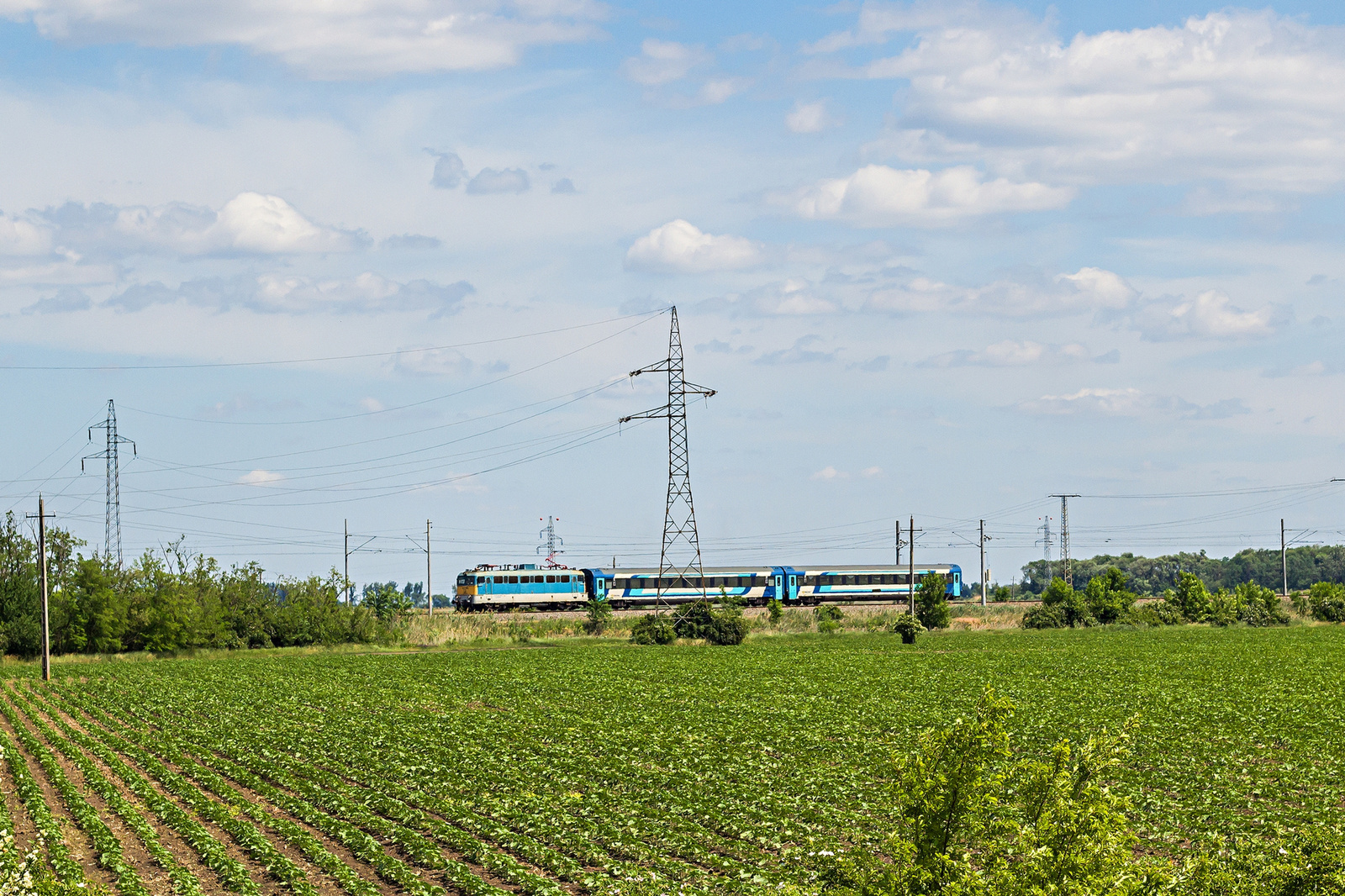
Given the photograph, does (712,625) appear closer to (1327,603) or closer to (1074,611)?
(1074,611)

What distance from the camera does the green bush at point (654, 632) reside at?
72.8 m

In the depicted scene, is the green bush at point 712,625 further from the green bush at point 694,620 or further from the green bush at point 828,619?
the green bush at point 828,619

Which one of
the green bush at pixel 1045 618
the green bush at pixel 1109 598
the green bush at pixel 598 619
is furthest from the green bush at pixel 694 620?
the green bush at pixel 1109 598

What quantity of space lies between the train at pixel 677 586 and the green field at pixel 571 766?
50927 mm

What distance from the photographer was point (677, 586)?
10881cm

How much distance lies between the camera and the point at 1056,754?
827 cm

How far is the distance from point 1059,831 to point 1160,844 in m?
11.2

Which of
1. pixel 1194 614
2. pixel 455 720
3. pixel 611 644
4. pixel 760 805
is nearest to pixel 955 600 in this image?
pixel 1194 614

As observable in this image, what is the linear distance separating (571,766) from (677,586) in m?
83.3

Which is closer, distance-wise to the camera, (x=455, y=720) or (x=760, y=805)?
(x=760, y=805)

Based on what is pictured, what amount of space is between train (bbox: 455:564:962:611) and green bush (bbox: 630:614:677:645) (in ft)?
77.0

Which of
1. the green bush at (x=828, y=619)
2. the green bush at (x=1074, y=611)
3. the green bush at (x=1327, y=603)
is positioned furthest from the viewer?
the green bush at (x=1074, y=611)

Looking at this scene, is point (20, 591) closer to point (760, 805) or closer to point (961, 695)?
point (961, 695)

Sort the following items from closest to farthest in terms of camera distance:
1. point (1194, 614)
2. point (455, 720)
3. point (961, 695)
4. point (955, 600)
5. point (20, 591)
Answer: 1. point (455, 720)
2. point (961, 695)
3. point (20, 591)
4. point (1194, 614)
5. point (955, 600)
